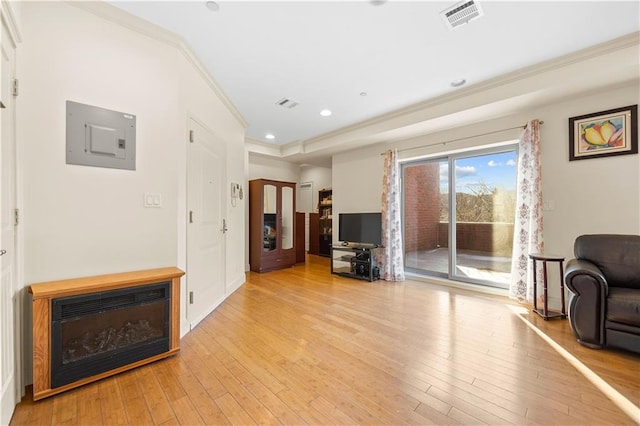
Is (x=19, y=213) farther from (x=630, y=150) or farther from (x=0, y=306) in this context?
(x=630, y=150)

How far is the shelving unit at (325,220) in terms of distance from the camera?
7406 millimetres

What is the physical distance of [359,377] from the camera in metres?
1.88

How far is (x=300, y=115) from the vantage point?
13.9ft

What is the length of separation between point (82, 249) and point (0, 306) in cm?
56

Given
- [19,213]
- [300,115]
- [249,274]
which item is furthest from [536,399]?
[249,274]

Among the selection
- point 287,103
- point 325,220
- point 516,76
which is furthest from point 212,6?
point 325,220

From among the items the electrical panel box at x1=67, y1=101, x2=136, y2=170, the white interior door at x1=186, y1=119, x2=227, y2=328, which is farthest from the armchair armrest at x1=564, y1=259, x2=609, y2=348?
the electrical panel box at x1=67, y1=101, x2=136, y2=170

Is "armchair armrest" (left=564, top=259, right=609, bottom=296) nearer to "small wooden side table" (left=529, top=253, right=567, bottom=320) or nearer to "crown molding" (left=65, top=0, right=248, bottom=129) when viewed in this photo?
"small wooden side table" (left=529, top=253, right=567, bottom=320)

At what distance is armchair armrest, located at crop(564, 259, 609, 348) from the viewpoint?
2.25 metres

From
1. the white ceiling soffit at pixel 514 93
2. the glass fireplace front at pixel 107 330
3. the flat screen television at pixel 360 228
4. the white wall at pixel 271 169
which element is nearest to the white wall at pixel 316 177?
the white wall at pixel 271 169

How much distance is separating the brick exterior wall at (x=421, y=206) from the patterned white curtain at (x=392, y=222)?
36cm

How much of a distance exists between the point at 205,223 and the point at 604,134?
462 centimetres

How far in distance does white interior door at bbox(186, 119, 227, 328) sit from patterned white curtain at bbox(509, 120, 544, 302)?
3.92m

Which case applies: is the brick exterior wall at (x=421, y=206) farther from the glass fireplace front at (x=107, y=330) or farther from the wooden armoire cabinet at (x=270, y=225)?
the glass fireplace front at (x=107, y=330)
